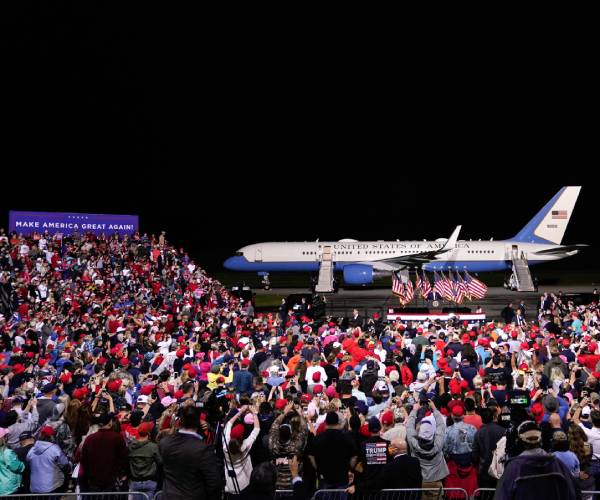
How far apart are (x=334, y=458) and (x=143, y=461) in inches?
95.7

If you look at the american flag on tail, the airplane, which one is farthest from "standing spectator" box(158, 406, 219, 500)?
the airplane

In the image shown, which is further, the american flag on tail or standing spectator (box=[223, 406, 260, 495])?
the american flag on tail

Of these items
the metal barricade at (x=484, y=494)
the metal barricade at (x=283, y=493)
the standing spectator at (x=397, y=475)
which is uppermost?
the standing spectator at (x=397, y=475)

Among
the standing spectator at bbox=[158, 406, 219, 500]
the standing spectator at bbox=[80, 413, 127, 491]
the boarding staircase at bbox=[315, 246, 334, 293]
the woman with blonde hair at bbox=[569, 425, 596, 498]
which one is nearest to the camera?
the standing spectator at bbox=[158, 406, 219, 500]

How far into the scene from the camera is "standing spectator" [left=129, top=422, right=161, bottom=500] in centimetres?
834

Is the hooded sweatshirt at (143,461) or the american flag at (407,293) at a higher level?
the american flag at (407,293)

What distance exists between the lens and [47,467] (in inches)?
332

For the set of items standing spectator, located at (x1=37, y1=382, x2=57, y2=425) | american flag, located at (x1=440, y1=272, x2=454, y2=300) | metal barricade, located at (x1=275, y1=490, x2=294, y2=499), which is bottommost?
metal barricade, located at (x1=275, y1=490, x2=294, y2=499)

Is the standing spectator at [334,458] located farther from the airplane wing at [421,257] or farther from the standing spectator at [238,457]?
the airplane wing at [421,257]

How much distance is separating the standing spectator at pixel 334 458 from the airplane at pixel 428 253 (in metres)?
36.7

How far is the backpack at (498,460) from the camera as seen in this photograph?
27.2 ft

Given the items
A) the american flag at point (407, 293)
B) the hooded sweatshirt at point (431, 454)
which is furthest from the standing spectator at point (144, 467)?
the american flag at point (407, 293)

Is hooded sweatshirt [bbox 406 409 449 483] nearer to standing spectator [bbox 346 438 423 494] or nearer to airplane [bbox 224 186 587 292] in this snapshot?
Result: standing spectator [bbox 346 438 423 494]

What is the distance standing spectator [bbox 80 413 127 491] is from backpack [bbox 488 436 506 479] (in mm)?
4562
